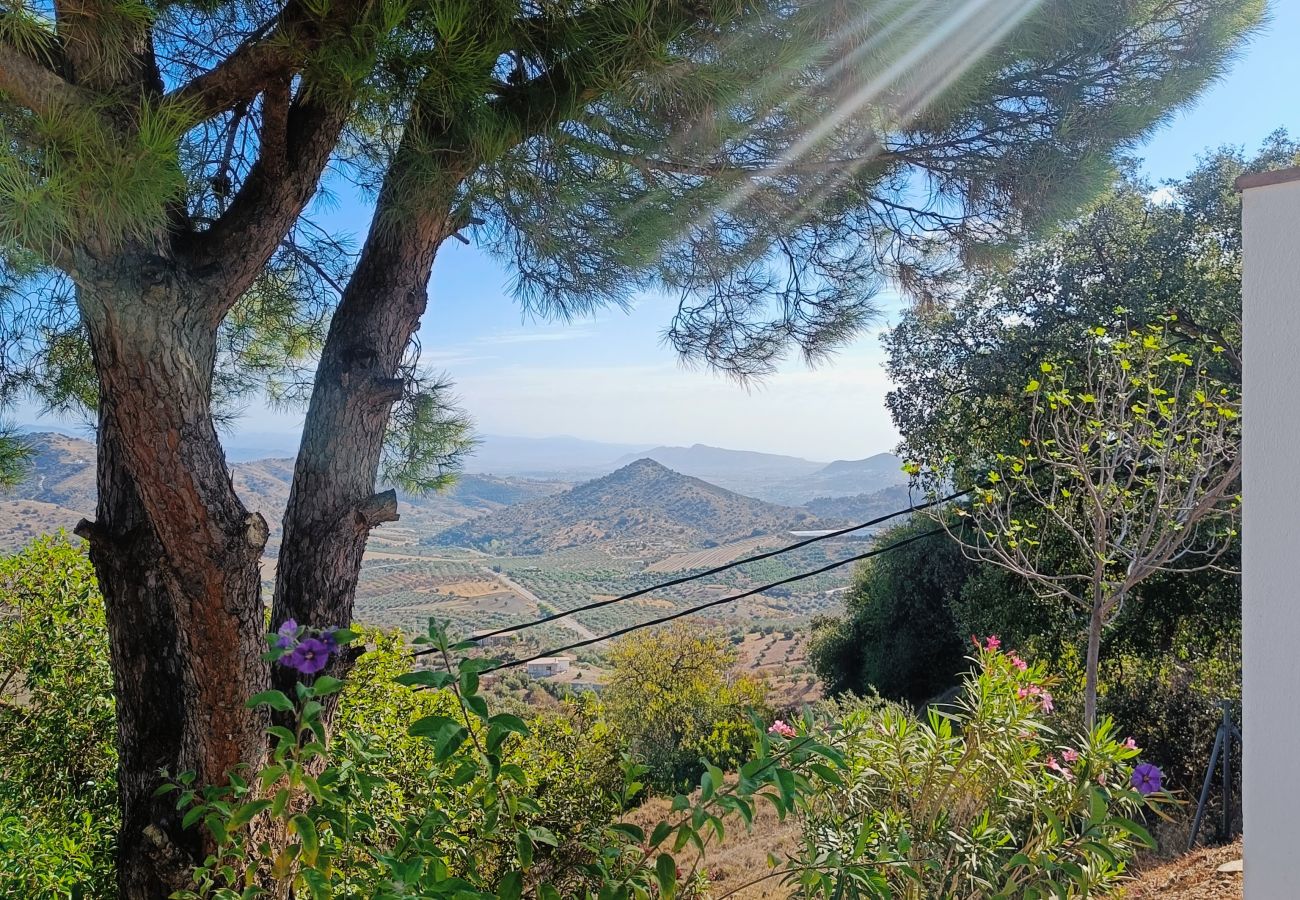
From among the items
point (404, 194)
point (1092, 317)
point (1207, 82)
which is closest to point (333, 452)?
point (404, 194)

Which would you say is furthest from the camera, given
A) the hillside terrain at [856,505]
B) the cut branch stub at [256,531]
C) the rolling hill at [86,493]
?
the hillside terrain at [856,505]

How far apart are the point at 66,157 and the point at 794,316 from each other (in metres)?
2.68

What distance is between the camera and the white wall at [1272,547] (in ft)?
4.64

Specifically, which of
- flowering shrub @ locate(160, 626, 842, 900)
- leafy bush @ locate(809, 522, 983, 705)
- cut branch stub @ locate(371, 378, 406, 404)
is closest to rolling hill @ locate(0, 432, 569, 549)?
cut branch stub @ locate(371, 378, 406, 404)

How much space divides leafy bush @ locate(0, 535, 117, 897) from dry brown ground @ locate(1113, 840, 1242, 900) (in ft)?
11.4

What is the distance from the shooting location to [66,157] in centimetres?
147

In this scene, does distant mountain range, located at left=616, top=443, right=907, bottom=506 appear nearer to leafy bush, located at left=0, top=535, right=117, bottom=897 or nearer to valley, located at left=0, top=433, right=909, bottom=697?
valley, located at left=0, top=433, right=909, bottom=697

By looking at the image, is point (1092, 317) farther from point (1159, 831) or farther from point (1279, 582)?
point (1279, 582)

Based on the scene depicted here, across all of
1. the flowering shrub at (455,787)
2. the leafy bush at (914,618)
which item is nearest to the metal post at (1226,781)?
the leafy bush at (914,618)

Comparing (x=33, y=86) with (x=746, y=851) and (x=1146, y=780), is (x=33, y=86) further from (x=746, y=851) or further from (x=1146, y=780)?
(x=746, y=851)

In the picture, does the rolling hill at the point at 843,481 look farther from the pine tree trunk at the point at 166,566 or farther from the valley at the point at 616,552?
the pine tree trunk at the point at 166,566

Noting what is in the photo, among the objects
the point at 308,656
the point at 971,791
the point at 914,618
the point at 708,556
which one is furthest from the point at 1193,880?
the point at 708,556

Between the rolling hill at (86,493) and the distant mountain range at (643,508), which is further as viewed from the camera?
the distant mountain range at (643,508)

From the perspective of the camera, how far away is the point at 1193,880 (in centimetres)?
289
